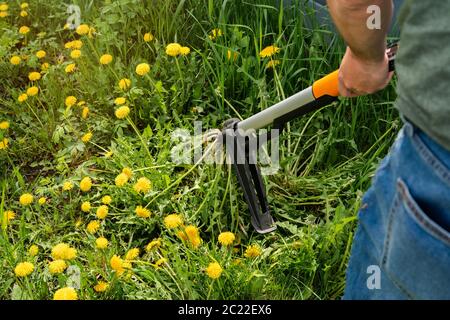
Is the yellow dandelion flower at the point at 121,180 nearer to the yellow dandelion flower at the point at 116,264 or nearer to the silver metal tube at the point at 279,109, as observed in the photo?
the yellow dandelion flower at the point at 116,264

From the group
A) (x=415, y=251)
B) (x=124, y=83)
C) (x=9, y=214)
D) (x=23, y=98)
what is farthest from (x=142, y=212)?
(x=415, y=251)

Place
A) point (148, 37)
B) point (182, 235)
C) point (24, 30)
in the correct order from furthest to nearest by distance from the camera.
Result: point (24, 30) → point (148, 37) → point (182, 235)

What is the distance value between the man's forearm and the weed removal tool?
1.86 feet

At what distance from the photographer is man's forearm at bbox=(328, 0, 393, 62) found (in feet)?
3.71

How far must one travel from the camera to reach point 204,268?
198 centimetres

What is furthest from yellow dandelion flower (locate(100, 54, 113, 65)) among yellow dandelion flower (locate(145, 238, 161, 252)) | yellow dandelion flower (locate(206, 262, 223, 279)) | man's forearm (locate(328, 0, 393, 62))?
man's forearm (locate(328, 0, 393, 62))

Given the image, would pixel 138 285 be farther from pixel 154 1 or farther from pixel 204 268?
pixel 154 1

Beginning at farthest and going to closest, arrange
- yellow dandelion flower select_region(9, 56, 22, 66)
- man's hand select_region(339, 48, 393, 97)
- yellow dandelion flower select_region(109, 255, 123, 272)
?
yellow dandelion flower select_region(9, 56, 22, 66)
yellow dandelion flower select_region(109, 255, 123, 272)
man's hand select_region(339, 48, 393, 97)

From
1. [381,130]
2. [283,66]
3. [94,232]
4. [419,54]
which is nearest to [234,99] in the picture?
[283,66]

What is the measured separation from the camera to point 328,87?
1.81 metres

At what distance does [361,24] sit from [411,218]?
0.36 meters

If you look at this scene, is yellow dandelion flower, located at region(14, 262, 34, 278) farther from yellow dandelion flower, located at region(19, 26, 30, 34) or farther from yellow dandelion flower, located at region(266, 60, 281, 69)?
yellow dandelion flower, located at region(19, 26, 30, 34)

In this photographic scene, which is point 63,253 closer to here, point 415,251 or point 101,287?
point 101,287

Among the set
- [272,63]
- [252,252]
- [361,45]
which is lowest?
→ [252,252]
